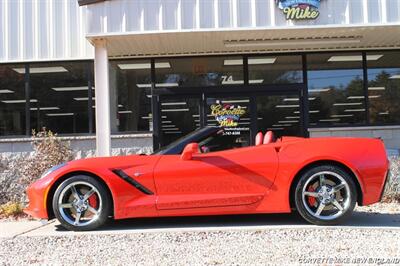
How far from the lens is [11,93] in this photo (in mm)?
12273

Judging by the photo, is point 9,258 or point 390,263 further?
point 9,258

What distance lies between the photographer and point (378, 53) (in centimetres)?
1226

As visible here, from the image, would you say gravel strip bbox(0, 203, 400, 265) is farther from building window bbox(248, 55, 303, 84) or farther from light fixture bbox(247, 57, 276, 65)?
light fixture bbox(247, 57, 276, 65)

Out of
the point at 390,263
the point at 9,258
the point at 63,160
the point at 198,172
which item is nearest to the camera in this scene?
the point at 390,263

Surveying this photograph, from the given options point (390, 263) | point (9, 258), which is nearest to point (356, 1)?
point (390, 263)

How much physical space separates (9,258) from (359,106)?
8831 mm

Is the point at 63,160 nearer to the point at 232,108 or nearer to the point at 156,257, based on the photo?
the point at 232,108

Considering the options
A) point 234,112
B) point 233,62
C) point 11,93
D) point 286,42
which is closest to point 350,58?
point 286,42

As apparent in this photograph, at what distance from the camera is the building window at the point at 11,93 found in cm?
1220

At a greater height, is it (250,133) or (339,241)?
(250,133)

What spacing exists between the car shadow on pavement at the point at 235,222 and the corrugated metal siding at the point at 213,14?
3.97 meters

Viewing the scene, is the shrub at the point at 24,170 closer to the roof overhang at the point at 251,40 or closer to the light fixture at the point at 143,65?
the roof overhang at the point at 251,40

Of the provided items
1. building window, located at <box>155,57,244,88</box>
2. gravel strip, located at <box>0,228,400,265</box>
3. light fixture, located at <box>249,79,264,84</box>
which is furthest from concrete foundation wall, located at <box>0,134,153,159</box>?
gravel strip, located at <box>0,228,400,265</box>

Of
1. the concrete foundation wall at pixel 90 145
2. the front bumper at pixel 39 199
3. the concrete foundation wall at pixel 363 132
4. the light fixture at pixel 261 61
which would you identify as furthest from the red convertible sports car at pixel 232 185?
the light fixture at pixel 261 61
